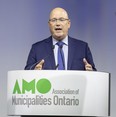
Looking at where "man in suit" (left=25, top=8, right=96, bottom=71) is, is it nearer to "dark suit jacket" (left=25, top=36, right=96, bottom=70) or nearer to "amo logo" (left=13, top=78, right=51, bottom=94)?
"dark suit jacket" (left=25, top=36, right=96, bottom=70)

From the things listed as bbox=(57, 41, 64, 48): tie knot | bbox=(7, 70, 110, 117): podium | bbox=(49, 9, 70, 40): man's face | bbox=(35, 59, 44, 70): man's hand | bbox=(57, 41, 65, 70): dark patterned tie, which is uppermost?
bbox=(49, 9, 70, 40): man's face

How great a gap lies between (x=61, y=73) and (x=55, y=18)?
0.57 metres

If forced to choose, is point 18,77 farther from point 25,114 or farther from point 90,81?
point 90,81

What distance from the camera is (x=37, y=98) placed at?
2.39m

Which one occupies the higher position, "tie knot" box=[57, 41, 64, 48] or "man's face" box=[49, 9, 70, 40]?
"man's face" box=[49, 9, 70, 40]

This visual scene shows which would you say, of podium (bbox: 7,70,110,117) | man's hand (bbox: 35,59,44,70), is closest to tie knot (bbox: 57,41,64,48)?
man's hand (bbox: 35,59,44,70)

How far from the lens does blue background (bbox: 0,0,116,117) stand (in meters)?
4.03

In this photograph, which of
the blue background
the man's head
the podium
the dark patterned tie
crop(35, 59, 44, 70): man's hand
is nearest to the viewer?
the podium

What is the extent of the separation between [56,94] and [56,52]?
17.4 inches

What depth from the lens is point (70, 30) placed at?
13.3 ft

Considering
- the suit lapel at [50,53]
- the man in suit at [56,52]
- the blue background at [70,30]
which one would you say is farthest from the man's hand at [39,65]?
the blue background at [70,30]

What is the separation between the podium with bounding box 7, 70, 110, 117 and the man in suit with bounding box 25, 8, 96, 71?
0.19 metres

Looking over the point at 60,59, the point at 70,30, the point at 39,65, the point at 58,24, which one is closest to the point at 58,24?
the point at 58,24
